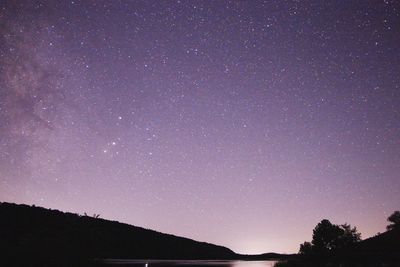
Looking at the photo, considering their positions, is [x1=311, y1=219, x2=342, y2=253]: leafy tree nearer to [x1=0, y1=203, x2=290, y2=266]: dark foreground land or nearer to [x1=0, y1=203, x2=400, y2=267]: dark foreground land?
[x1=0, y1=203, x2=400, y2=267]: dark foreground land

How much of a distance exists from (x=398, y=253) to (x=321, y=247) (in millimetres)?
45397

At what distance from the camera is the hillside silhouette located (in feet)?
126

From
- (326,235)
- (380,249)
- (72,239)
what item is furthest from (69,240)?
(326,235)

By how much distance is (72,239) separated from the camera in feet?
151

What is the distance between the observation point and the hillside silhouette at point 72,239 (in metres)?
38.4

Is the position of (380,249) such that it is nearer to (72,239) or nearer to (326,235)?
(72,239)

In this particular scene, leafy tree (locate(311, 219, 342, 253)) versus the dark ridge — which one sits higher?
leafy tree (locate(311, 219, 342, 253))

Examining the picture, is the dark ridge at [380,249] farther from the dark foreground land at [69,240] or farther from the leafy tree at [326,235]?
the leafy tree at [326,235]

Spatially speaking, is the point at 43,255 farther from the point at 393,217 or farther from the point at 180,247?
the point at 180,247

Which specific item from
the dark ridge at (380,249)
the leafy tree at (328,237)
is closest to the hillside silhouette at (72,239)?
the dark ridge at (380,249)

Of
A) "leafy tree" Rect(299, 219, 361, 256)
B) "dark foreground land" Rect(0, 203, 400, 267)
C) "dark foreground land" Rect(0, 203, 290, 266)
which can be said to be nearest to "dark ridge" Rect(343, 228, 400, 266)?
"dark foreground land" Rect(0, 203, 400, 267)

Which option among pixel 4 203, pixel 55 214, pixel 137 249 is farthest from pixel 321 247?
pixel 137 249

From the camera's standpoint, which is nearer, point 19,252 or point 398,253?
point 398,253

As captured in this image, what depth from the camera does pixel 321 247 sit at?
65.0 m
